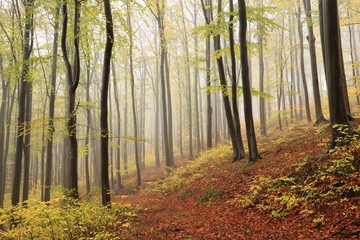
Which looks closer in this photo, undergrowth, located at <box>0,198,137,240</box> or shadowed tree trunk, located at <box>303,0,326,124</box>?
undergrowth, located at <box>0,198,137,240</box>

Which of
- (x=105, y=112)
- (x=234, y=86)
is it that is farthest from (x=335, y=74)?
(x=105, y=112)

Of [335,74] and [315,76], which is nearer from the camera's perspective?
[335,74]

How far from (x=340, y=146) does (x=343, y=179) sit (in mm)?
1498

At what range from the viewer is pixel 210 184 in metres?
11.6

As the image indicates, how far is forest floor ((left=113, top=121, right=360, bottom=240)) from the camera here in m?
5.40

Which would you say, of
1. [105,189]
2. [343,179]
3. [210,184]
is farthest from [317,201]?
[105,189]

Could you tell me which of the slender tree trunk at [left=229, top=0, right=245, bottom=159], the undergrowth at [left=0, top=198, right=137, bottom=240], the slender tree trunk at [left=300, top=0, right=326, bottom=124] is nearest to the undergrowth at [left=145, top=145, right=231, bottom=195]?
the slender tree trunk at [left=229, top=0, right=245, bottom=159]

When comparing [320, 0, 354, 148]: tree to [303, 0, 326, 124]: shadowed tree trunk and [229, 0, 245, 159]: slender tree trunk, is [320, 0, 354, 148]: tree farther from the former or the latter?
[303, 0, 326, 124]: shadowed tree trunk

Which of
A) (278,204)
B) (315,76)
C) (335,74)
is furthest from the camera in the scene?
(315,76)

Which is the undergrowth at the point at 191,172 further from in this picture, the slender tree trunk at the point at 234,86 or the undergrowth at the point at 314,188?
the undergrowth at the point at 314,188

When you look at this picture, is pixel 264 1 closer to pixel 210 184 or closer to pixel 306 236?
pixel 210 184

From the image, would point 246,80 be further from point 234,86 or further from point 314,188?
point 314,188

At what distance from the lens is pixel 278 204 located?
7020 mm

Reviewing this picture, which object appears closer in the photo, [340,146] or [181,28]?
[340,146]
